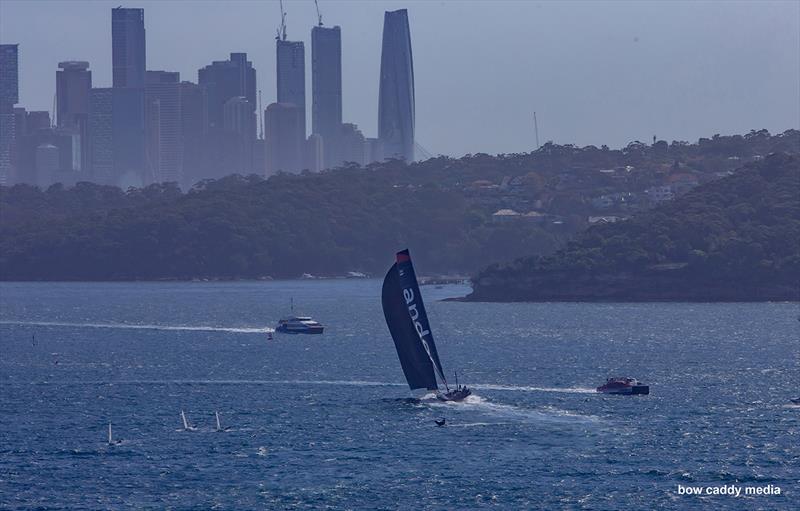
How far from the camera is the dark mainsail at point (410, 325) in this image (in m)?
73.2

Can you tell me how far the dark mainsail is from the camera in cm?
7319

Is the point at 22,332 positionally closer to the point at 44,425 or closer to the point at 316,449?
the point at 44,425

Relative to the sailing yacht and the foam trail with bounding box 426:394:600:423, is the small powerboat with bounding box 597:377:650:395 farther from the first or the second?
the sailing yacht

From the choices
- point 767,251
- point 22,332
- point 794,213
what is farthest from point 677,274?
point 22,332

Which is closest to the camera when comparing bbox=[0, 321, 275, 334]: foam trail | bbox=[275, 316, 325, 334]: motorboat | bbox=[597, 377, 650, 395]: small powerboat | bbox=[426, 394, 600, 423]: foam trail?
bbox=[426, 394, 600, 423]: foam trail

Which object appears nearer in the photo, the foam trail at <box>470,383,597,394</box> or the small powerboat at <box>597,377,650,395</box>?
the small powerboat at <box>597,377,650,395</box>

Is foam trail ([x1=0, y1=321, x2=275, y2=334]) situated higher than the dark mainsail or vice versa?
the dark mainsail

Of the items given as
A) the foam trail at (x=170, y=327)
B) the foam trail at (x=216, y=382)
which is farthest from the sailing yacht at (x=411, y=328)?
the foam trail at (x=170, y=327)

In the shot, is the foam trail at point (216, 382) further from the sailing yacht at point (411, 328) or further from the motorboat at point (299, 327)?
the motorboat at point (299, 327)

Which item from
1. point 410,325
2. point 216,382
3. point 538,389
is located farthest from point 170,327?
point 410,325

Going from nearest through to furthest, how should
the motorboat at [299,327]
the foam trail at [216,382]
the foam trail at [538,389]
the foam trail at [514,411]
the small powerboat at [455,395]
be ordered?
the foam trail at [514,411] < the small powerboat at [455,395] < the foam trail at [538,389] < the foam trail at [216,382] < the motorboat at [299,327]

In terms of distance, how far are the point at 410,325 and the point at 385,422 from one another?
6.16m

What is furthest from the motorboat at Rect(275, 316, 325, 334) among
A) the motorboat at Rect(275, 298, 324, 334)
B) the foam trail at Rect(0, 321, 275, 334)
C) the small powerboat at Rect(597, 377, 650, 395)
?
the small powerboat at Rect(597, 377, 650, 395)

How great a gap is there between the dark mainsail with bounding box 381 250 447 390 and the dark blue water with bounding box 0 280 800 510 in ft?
4.81
